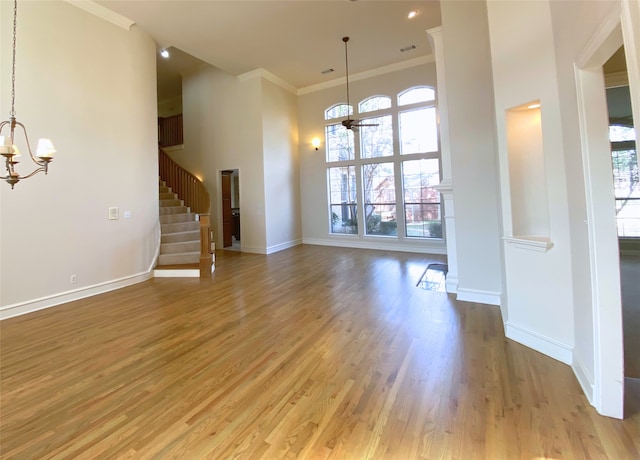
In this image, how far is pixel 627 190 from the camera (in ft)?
11.1

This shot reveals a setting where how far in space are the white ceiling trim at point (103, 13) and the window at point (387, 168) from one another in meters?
4.90

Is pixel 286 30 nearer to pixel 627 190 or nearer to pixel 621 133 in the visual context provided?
pixel 621 133

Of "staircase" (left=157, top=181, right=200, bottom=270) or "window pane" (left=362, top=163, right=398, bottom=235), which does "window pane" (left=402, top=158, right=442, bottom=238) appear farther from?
"staircase" (left=157, top=181, right=200, bottom=270)

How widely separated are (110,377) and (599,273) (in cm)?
346

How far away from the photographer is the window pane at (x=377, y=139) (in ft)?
24.3

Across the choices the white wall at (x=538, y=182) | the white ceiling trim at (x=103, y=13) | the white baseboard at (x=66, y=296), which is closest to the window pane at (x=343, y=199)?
the white baseboard at (x=66, y=296)

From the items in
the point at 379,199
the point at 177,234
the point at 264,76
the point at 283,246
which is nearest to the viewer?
the point at 177,234

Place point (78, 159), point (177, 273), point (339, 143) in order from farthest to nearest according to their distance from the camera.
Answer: point (339, 143)
point (177, 273)
point (78, 159)

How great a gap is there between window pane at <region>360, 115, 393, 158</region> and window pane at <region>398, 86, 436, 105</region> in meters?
0.52

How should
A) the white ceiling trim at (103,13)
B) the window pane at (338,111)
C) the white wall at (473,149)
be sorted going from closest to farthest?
the white wall at (473,149) < the white ceiling trim at (103,13) < the window pane at (338,111)

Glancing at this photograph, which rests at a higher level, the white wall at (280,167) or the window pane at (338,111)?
the window pane at (338,111)

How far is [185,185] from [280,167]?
100 inches

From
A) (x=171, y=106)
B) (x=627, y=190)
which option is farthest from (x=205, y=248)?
(x=171, y=106)

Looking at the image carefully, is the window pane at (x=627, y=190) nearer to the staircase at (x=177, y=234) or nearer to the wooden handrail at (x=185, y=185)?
the staircase at (x=177, y=234)
